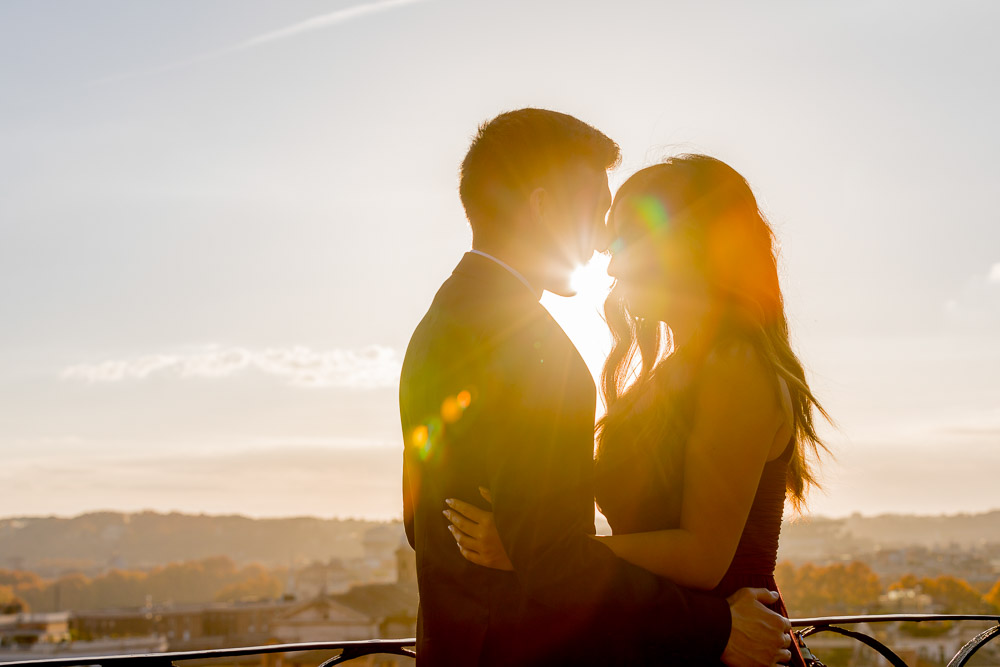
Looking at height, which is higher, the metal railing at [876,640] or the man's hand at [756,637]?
the man's hand at [756,637]

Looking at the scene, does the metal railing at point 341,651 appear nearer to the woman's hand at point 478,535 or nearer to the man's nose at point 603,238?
the woman's hand at point 478,535

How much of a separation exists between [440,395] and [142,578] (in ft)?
398

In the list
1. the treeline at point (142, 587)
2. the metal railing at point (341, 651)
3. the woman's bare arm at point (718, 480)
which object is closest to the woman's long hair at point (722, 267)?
the woman's bare arm at point (718, 480)

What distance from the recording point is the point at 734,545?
2459 mm

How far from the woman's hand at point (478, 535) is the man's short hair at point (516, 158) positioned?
0.75m

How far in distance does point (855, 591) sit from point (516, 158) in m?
84.9

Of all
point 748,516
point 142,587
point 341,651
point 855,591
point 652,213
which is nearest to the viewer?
point 748,516

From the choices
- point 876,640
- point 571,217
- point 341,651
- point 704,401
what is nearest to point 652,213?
point 571,217

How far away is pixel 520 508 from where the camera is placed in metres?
2.06

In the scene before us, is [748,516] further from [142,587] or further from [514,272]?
[142,587]

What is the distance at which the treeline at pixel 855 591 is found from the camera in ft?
239

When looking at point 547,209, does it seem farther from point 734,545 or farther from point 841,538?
point 841,538

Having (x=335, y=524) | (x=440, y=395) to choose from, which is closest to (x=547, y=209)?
(x=440, y=395)

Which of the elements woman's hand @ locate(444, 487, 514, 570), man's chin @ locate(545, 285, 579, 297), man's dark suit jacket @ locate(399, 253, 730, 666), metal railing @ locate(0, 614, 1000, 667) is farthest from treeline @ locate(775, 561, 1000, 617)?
woman's hand @ locate(444, 487, 514, 570)
